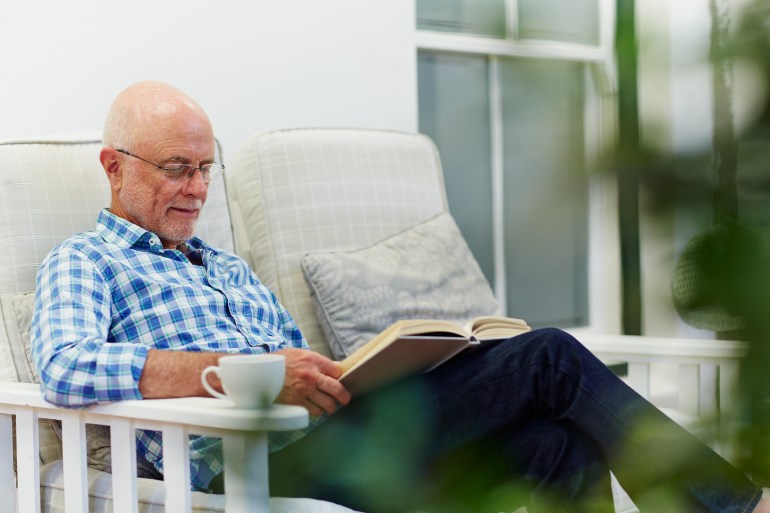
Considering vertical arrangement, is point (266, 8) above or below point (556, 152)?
above

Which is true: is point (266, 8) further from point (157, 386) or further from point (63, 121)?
point (157, 386)

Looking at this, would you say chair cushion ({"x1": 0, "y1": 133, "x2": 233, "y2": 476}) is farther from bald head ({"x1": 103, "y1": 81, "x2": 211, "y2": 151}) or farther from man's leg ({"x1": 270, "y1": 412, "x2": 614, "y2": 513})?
man's leg ({"x1": 270, "y1": 412, "x2": 614, "y2": 513})

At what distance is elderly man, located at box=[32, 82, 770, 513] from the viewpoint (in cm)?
134

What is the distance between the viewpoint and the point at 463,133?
3.04 meters

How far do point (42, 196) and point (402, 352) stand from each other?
895mm

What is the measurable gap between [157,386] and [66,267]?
1.07 ft

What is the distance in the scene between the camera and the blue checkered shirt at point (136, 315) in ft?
4.42

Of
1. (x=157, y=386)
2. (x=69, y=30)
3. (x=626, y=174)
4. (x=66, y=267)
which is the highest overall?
(x=69, y=30)

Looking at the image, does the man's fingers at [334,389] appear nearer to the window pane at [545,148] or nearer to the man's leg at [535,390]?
the man's leg at [535,390]

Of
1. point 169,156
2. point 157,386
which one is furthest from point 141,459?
point 169,156

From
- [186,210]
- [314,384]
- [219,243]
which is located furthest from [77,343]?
[219,243]

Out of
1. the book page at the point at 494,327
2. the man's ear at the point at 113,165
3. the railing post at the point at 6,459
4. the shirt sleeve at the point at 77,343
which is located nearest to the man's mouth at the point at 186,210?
the man's ear at the point at 113,165

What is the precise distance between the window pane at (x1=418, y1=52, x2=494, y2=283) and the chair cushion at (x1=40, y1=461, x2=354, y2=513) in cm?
171

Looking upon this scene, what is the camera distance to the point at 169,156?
1777mm
